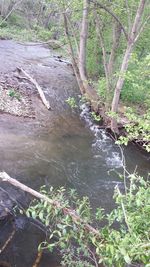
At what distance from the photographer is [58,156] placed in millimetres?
11227

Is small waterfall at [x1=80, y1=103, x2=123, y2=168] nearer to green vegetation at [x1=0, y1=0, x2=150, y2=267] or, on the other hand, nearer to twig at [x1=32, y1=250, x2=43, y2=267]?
green vegetation at [x1=0, y1=0, x2=150, y2=267]

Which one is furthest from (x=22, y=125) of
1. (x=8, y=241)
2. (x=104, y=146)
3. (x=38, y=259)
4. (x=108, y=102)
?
(x=38, y=259)

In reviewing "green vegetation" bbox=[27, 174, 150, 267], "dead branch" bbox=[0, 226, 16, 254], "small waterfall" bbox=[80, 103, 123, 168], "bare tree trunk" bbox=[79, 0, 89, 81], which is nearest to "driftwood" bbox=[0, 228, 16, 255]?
"dead branch" bbox=[0, 226, 16, 254]

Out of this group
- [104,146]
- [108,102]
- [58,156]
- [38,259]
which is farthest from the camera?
[108,102]

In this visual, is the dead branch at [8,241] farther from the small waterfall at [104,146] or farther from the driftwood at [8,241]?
the small waterfall at [104,146]

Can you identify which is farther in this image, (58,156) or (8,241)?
(58,156)

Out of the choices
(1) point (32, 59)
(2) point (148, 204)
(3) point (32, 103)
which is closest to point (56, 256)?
(2) point (148, 204)

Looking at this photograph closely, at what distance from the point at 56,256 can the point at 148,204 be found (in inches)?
124

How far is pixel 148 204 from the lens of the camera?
13.6 ft

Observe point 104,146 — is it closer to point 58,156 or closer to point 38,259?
point 58,156

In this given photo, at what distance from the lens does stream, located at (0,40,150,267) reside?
8.85 metres

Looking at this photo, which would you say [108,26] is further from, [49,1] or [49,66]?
[49,66]

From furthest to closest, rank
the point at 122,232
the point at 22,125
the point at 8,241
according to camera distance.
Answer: the point at 22,125
the point at 8,241
the point at 122,232

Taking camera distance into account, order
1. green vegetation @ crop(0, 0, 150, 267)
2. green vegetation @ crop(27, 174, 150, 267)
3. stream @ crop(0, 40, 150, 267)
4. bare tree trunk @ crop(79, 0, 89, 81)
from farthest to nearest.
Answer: bare tree trunk @ crop(79, 0, 89, 81), stream @ crop(0, 40, 150, 267), green vegetation @ crop(0, 0, 150, 267), green vegetation @ crop(27, 174, 150, 267)
